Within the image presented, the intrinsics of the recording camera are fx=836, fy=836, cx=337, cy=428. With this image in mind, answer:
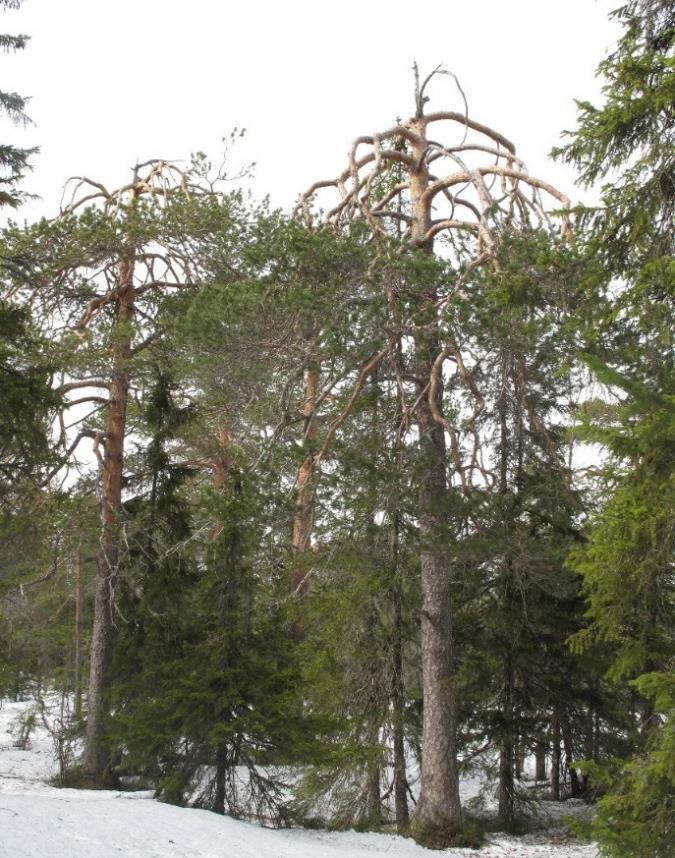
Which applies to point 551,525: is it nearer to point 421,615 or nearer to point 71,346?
point 421,615

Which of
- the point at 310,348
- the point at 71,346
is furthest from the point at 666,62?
the point at 71,346

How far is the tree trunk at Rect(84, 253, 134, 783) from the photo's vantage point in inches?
586

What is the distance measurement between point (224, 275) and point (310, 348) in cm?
339

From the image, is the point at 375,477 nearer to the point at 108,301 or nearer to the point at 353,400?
the point at 353,400

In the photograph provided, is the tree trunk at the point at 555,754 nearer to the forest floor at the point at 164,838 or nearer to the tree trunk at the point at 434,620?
the forest floor at the point at 164,838

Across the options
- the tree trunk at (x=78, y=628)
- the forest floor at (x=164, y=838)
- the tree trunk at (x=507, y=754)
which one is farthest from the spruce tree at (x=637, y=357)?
the tree trunk at (x=78, y=628)

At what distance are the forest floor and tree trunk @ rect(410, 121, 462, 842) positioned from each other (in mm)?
659

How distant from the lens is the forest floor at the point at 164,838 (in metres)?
7.71

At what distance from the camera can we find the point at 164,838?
874cm

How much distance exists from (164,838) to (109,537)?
7.09m

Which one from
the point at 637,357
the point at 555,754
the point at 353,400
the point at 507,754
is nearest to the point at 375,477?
the point at 353,400

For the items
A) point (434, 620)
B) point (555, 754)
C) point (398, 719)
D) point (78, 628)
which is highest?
point (78, 628)

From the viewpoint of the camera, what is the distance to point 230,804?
11547 millimetres

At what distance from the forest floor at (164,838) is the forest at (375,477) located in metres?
0.81
